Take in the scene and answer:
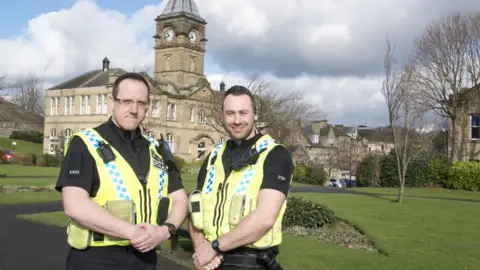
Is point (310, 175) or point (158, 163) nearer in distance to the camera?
point (158, 163)

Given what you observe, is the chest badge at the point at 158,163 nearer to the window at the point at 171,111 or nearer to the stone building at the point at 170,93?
the stone building at the point at 170,93

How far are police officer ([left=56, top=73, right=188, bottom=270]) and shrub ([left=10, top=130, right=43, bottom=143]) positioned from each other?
82.0m

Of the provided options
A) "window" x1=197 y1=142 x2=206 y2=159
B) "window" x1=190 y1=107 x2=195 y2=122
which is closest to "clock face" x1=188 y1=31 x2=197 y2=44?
"window" x1=190 y1=107 x2=195 y2=122

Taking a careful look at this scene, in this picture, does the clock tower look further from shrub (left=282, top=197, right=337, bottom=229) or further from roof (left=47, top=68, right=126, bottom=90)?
shrub (left=282, top=197, right=337, bottom=229)

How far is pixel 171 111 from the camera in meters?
63.8

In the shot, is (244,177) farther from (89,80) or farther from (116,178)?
(89,80)

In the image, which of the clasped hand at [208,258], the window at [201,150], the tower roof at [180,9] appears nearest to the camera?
the clasped hand at [208,258]

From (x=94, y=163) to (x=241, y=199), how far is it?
3.43 feet

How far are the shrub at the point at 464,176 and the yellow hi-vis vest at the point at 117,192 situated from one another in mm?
31857

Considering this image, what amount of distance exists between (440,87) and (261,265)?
39.9m

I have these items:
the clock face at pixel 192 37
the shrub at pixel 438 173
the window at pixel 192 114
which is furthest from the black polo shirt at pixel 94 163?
the clock face at pixel 192 37

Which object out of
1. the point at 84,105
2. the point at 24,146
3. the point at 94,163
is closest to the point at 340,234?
the point at 94,163

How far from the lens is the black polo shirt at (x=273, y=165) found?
11.6ft

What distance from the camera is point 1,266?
831 centimetres
